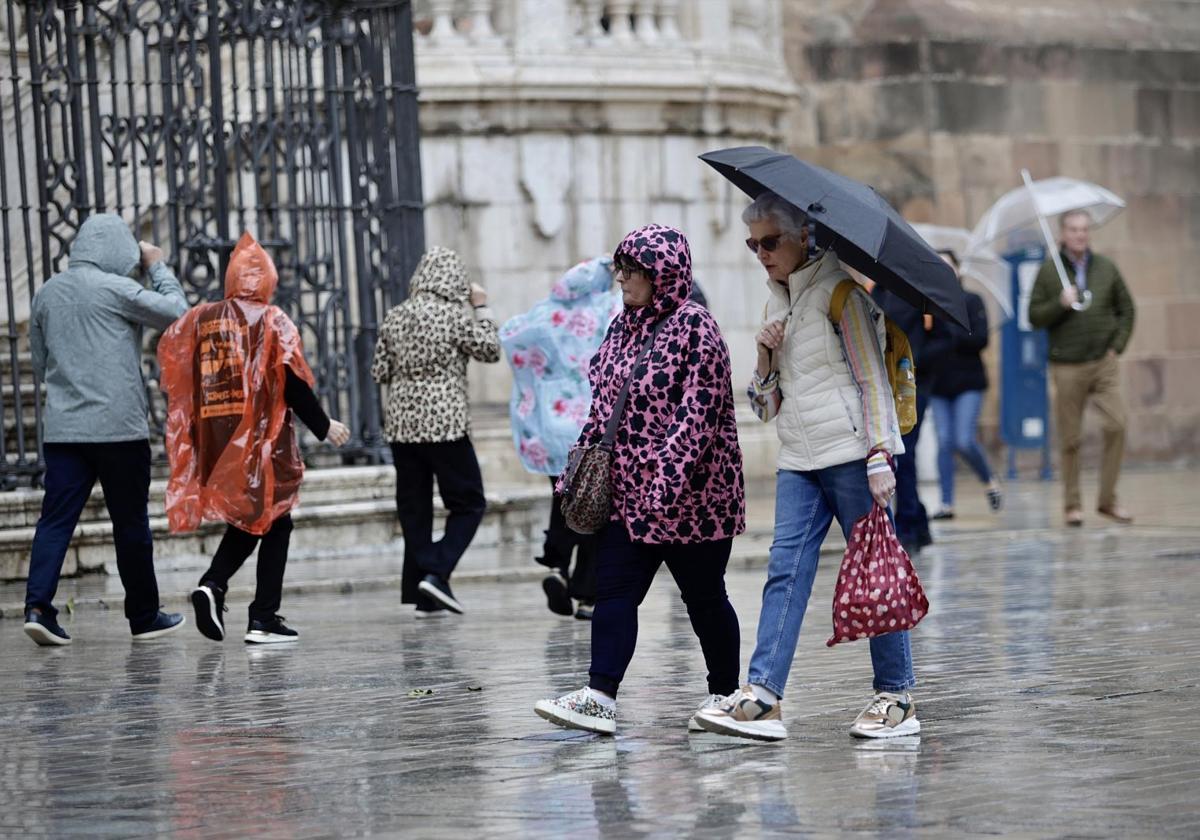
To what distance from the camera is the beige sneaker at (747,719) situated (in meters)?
7.11

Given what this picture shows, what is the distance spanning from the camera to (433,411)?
11.4 meters

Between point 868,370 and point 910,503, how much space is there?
22.0 ft

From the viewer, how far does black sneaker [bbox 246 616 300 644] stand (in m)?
10.4

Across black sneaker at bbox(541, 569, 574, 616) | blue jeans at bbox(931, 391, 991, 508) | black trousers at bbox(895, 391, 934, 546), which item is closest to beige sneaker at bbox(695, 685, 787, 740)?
black sneaker at bbox(541, 569, 574, 616)

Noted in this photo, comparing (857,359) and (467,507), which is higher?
(857,359)

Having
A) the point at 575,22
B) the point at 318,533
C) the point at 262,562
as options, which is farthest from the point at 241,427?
the point at 575,22

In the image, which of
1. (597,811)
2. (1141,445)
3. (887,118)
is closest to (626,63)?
(887,118)

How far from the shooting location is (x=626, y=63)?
17750 mm

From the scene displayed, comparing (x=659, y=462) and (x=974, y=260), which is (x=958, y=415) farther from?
(x=659, y=462)

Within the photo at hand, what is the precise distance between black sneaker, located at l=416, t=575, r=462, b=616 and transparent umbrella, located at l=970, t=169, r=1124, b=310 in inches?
278

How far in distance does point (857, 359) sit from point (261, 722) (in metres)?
2.21

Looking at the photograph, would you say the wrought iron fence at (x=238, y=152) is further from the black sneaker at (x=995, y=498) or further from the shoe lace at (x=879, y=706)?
the shoe lace at (x=879, y=706)

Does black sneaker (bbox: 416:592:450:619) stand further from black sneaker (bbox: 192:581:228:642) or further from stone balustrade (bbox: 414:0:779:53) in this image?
stone balustrade (bbox: 414:0:779:53)

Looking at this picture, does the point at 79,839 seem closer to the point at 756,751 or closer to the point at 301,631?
the point at 756,751
